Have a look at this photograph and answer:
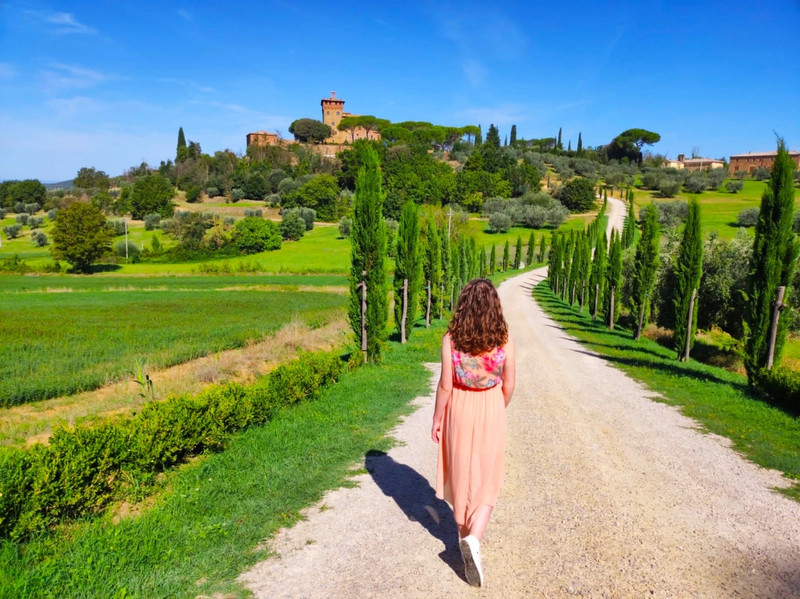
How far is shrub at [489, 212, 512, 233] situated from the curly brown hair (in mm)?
76680

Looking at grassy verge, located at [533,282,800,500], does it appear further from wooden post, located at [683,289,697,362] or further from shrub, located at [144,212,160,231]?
shrub, located at [144,212,160,231]

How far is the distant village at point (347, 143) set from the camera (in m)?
123

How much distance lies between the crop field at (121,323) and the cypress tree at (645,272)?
571 inches

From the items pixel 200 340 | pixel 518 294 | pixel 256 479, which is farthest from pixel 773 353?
pixel 518 294

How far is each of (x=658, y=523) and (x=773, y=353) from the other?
8.84m

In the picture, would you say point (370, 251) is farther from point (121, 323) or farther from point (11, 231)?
point (11, 231)

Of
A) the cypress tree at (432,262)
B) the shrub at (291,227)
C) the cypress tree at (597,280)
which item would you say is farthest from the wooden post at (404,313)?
the shrub at (291,227)

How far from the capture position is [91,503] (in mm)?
4953

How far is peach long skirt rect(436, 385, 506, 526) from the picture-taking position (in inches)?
162

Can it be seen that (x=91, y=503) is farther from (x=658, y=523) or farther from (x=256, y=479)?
(x=658, y=523)

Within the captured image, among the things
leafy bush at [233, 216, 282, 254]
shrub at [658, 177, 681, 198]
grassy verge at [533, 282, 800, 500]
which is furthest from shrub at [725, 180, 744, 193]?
grassy verge at [533, 282, 800, 500]

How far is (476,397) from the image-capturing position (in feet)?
13.6

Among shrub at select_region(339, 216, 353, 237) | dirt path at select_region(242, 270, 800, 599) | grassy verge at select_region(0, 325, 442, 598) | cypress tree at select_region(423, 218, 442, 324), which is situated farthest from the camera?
shrub at select_region(339, 216, 353, 237)

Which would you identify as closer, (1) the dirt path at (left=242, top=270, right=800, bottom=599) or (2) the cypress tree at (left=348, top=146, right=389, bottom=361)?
(1) the dirt path at (left=242, top=270, right=800, bottom=599)
